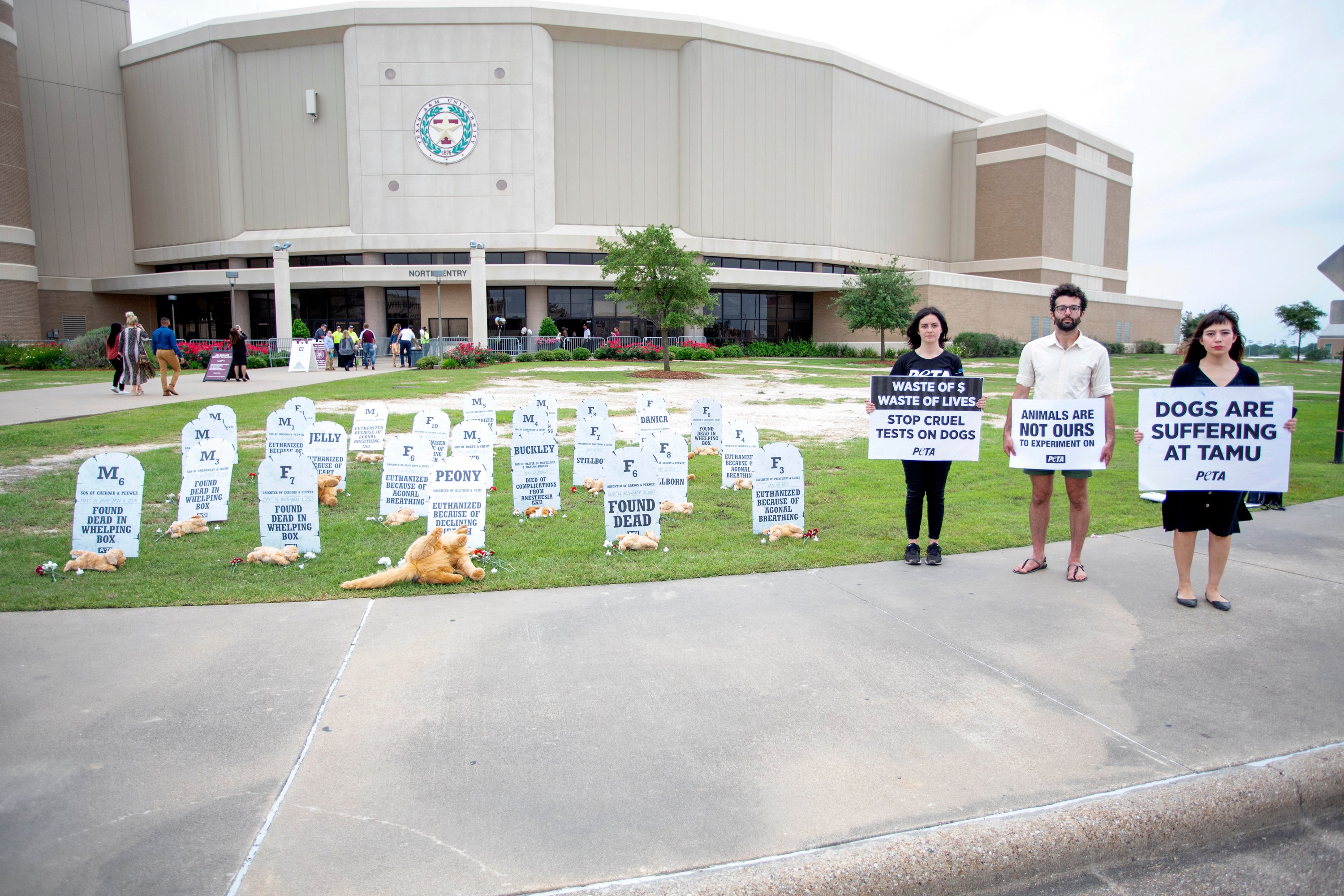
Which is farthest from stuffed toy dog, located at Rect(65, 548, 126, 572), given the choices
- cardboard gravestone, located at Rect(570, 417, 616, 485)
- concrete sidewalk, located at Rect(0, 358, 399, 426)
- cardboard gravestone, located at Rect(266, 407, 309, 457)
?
concrete sidewalk, located at Rect(0, 358, 399, 426)

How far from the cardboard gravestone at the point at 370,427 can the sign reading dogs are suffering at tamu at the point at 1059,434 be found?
739cm

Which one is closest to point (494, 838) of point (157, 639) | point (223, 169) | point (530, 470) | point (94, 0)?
point (157, 639)

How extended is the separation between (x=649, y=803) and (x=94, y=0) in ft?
221

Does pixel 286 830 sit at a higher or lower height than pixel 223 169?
lower

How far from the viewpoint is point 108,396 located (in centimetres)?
1919

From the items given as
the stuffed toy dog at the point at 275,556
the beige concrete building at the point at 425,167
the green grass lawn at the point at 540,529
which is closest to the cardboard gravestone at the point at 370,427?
the green grass lawn at the point at 540,529

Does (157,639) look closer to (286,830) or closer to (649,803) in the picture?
(286,830)

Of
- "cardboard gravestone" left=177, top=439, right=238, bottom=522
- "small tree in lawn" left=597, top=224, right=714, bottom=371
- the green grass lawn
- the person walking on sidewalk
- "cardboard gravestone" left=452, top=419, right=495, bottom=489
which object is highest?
"small tree in lawn" left=597, top=224, right=714, bottom=371

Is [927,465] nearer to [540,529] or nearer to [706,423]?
[540,529]

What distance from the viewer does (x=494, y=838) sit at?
2.73 metres

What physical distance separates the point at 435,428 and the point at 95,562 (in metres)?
3.00

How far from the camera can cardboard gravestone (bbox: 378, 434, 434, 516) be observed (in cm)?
720

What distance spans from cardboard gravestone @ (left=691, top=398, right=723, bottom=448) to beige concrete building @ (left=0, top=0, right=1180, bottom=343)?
1403 inches

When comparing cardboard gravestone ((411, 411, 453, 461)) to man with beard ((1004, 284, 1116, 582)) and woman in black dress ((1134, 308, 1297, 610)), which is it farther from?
woman in black dress ((1134, 308, 1297, 610))
